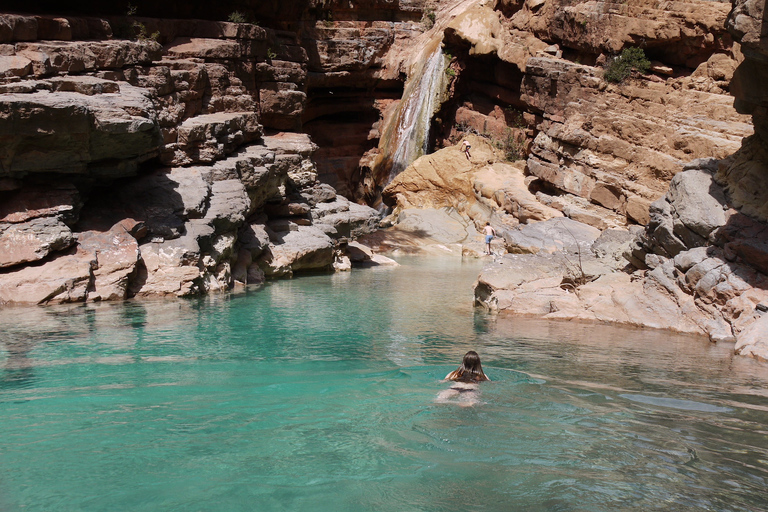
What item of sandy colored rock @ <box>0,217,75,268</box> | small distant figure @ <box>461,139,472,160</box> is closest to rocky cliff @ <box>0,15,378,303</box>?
sandy colored rock @ <box>0,217,75,268</box>

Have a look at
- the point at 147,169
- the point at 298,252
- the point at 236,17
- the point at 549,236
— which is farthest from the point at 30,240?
the point at 549,236

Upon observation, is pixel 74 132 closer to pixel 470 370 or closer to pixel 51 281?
pixel 51 281

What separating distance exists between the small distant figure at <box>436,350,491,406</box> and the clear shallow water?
177 mm

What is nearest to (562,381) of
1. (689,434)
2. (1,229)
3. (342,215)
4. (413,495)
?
(689,434)

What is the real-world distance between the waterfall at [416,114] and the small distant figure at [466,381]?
20.8 metres

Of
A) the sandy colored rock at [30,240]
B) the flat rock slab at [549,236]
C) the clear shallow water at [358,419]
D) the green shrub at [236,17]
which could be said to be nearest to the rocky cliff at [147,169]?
the sandy colored rock at [30,240]

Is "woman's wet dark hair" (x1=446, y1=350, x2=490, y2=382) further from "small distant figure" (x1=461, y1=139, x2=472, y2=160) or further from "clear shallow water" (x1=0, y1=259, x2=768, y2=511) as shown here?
"small distant figure" (x1=461, y1=139, x2=472, y2=160)

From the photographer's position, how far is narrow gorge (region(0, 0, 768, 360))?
1229 cm

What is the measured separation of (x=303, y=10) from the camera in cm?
2595

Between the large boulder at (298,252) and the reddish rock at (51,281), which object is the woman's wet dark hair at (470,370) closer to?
the reddish rock at (51,281)

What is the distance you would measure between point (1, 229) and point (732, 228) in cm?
1292

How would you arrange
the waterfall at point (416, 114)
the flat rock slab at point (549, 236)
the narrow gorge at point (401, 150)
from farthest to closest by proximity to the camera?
1. the waterfall at point (416, 114)
2. the flat rock slab at point (549, 236)
3. the narrow gorge at point (401, 150)

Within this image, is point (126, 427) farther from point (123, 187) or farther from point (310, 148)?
point (310, 148)

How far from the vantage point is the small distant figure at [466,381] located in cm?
745
